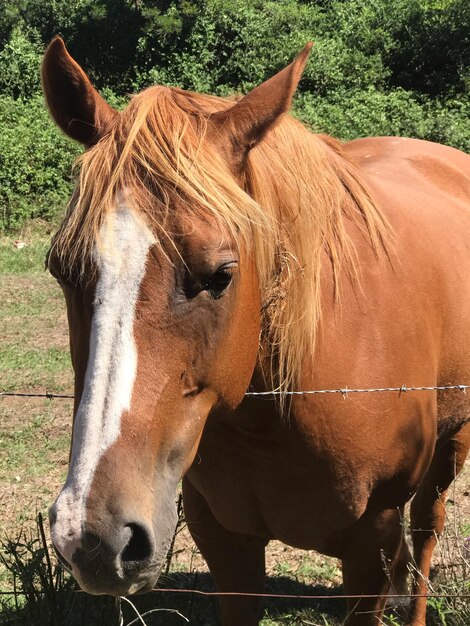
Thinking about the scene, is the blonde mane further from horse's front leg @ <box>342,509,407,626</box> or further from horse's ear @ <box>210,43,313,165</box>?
horse's front leg @ <box>342,509,407,626</box>

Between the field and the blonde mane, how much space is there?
98 cm

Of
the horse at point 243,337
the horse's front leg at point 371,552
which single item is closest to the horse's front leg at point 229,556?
the horse at point 243,337

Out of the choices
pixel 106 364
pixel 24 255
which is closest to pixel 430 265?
pixel 106 364

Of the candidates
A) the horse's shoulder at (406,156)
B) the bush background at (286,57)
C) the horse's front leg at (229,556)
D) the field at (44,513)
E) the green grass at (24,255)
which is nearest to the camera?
the horse's front leg at (229,556)

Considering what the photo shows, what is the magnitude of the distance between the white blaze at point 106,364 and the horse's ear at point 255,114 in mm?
374

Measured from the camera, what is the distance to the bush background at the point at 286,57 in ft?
40.1

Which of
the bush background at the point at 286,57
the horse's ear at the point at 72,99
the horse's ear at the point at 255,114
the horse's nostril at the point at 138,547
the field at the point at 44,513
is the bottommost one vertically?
the field at the point at 44,513

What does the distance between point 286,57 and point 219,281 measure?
13980mm

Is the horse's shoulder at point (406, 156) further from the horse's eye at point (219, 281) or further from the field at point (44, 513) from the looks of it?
the horse's eye at point (219, 281)

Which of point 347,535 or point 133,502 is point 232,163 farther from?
point 347,535

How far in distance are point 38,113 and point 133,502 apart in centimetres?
Answer: 1182

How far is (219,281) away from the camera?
1.74 m

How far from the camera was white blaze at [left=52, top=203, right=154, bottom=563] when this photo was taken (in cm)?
151

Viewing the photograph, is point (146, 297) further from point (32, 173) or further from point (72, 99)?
point (32, 173)
